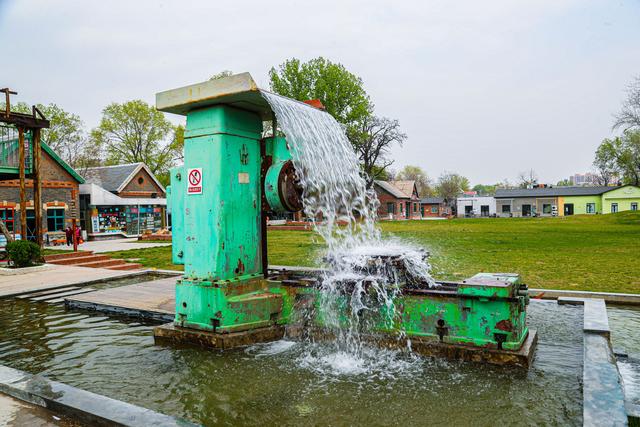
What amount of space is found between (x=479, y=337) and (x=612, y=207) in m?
71.7

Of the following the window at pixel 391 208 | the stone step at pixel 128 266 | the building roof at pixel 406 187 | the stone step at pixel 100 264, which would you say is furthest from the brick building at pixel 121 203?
the building roof at pixel 406 187

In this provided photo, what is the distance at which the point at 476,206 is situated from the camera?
259 ft

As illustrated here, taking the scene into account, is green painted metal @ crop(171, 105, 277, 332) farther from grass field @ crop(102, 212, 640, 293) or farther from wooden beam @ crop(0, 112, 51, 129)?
wooden beam @ crop(0, 112, 51, 129)

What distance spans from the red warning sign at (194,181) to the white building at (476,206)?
76.0 meters

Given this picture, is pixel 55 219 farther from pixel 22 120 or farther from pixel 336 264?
pixel 336 264

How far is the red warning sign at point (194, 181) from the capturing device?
5.50m

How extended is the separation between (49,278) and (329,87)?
38245 mm

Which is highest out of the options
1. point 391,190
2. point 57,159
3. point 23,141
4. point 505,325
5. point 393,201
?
point 57,159

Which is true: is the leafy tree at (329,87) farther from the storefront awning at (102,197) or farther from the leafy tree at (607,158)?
the leafy tree at (607,158)

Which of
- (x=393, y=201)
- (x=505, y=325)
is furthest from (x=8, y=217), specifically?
(x=393, y=201)

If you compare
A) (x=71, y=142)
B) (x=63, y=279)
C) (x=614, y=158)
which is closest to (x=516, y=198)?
(x=614, y=158)

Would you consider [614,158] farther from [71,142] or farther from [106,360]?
[106,360]

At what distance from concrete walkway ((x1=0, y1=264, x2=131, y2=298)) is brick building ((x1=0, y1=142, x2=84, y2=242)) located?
14.2 m

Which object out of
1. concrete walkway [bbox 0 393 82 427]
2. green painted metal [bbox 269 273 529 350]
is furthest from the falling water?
concrete walkway [bbox 0 393 82 427]
